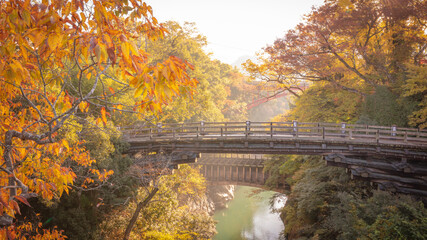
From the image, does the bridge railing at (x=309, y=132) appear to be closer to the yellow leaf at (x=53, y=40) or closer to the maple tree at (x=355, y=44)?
the maple tree at (x=355, y=44)

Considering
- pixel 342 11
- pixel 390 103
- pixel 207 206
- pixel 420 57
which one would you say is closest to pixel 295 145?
pixel 390 103

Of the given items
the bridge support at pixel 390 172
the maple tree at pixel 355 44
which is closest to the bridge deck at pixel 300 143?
the bridge support at pixel 390 172

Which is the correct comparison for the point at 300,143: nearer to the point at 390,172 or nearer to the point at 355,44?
the point at 390,172

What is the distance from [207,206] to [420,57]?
22920 mm

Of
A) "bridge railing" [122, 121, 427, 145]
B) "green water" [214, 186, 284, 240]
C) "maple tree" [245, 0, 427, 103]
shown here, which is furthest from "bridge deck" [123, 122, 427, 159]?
"green water" [214, 186, 284, 240]

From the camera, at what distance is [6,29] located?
3.23 m

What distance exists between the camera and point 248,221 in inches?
1048

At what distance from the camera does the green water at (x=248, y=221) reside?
2319 centimetres

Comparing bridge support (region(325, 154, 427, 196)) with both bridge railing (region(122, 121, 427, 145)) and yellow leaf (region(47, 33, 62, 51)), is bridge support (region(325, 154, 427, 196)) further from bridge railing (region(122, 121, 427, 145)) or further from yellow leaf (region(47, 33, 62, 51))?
yellow leaf (region(47, 33, 62, 51))

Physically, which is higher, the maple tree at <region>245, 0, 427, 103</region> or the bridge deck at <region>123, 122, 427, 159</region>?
the maple tree at <region>245, 0, 427, 103</region>

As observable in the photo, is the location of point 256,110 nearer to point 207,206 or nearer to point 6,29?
point 207,206

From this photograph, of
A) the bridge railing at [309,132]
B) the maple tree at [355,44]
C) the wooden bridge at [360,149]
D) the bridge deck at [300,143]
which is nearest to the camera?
the wooden bridge at [360,149]

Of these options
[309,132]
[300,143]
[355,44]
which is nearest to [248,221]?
[309,132]

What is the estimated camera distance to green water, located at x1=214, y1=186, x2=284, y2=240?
23.2m
